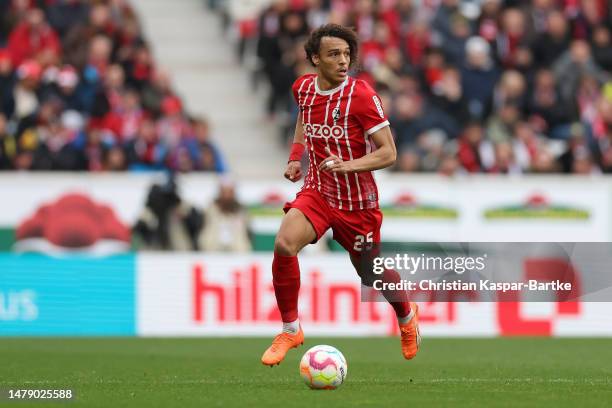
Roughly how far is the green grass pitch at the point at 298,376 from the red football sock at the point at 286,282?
0.55m

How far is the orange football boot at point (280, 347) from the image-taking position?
422 inches

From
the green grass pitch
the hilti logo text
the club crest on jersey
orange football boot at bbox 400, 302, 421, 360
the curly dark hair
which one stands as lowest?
the green grass pitch

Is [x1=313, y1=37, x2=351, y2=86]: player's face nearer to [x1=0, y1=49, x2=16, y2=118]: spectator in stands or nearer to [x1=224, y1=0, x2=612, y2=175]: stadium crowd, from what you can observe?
[x1=224, y1=0, x2=612, y2=175]: stadium crowd

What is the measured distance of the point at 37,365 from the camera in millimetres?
13117

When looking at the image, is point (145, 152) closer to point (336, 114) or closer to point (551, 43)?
point (551, 43)

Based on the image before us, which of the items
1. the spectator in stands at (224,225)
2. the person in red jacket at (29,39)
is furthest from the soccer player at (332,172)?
the person in red jacket at (29,39)

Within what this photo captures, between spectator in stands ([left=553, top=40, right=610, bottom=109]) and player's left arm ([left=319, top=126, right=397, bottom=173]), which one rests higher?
spectator in stands ([left=553, top=40, right=610, bottom=109])

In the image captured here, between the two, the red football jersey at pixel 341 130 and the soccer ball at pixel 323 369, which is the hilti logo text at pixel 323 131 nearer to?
the red football jersey at pixel 341 130

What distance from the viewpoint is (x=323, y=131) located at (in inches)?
431

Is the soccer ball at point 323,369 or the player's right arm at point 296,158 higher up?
the player's right arm at point 296,158

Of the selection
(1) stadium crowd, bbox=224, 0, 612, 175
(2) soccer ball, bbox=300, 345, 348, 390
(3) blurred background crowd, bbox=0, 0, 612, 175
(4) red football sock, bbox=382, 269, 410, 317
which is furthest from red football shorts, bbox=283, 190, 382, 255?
(1) stadium crowd, bbox=224, 0, 612, 175

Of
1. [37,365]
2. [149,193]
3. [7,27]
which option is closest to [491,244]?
[37,365]

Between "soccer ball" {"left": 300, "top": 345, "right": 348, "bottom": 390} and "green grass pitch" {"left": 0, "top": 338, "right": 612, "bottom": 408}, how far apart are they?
9 centimetres

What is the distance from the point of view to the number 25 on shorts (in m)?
11.1
